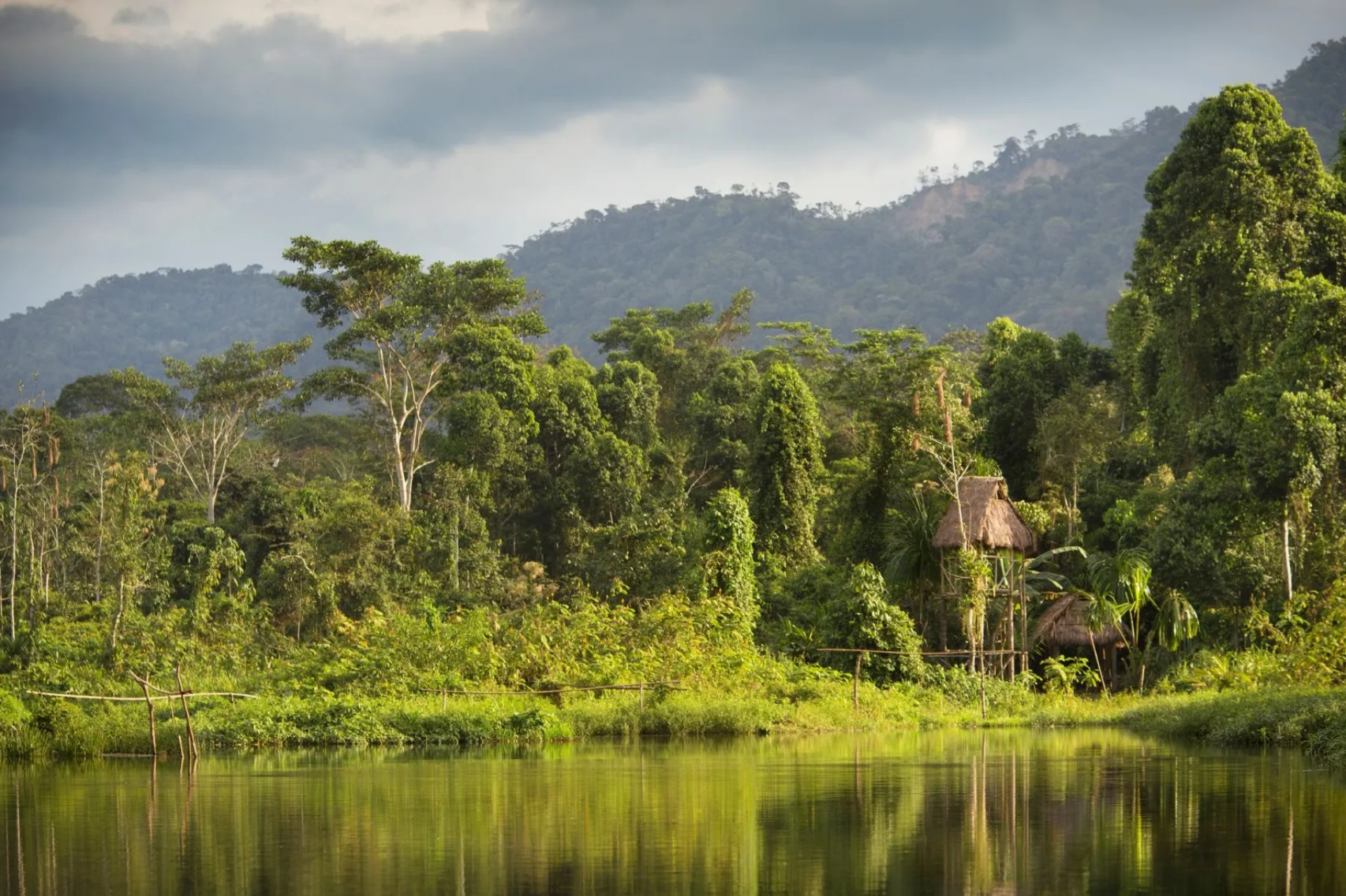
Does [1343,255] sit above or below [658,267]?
below

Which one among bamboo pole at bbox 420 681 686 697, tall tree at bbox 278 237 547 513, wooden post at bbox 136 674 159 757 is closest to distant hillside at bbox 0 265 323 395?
tall tree at bbox 278 237 547 513

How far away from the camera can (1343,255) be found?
31.9 meters

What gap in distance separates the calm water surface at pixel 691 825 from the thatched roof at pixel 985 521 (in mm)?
11219

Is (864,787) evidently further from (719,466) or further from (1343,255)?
(719,466)

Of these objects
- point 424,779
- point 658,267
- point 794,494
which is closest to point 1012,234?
point 658,267

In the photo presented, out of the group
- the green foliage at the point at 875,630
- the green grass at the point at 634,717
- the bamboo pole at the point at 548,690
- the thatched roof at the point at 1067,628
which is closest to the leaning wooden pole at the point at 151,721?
the green grass at the point at 634,717

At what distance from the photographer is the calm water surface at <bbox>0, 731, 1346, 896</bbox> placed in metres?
9.83

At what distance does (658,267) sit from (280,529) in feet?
319

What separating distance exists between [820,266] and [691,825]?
123 meters

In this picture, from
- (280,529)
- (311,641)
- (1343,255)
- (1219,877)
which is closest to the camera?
(1219,877)

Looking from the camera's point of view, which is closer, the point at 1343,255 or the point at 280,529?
the point at 1343,255

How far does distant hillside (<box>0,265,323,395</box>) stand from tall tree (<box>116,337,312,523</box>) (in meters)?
83.2

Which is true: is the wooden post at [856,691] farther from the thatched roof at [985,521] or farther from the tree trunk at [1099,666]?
the tree trunk at [1099,666]

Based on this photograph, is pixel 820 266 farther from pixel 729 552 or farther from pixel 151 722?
pixel 151 722
